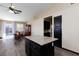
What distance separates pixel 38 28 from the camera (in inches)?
205

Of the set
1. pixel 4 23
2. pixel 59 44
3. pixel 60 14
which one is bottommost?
pixel 59 44

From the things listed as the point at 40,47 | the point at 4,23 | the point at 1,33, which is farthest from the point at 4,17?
the point at 40,47

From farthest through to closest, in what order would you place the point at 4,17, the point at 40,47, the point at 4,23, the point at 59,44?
the point at 59,44 → the point at 4,23 → the point at 4,17 → the point at 40,47

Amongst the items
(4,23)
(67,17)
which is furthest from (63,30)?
(4,23)

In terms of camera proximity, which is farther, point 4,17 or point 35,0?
point 4,17

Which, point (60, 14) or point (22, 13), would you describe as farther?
point (60, 14)

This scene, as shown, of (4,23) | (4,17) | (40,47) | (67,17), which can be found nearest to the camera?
(40,47)

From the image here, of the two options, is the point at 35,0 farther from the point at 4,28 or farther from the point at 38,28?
the point at 38,28

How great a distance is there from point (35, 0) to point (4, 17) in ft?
3.99

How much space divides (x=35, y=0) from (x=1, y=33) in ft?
4.54

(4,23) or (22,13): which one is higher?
(22,13)

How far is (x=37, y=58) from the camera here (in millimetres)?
932

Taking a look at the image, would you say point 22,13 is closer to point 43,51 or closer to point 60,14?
point 43,51

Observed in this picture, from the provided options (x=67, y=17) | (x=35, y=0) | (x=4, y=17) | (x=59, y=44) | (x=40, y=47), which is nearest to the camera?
(x=35, y=0)
